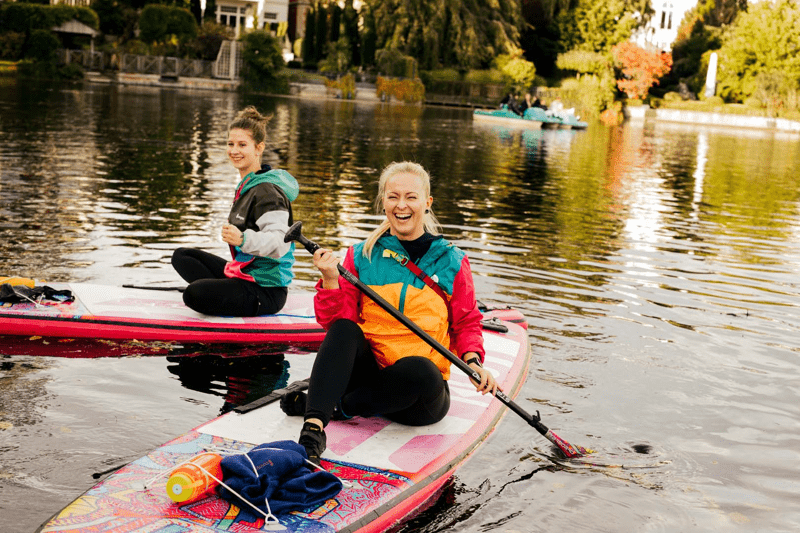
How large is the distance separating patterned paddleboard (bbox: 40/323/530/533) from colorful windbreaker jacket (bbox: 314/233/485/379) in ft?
1.49

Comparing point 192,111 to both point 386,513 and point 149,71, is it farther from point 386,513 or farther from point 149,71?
point 386,513

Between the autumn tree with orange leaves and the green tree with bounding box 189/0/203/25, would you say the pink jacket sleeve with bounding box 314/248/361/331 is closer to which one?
the autumn tree with orange leaves

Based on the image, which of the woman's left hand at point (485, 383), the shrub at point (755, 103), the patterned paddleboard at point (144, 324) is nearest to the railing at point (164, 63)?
→ the shrub at point (755, 103)

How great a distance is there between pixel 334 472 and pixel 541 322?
172 inches

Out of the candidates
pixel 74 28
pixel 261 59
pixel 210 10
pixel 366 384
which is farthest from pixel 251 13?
pixel 366 384

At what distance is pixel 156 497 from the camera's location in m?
3.77

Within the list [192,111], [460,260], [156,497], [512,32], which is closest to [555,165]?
[192,111]

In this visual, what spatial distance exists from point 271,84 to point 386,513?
162 ft

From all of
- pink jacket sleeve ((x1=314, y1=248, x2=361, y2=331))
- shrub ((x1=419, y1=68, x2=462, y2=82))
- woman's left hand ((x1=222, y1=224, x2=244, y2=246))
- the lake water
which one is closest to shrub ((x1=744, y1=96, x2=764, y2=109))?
shrub ((x1=419, y1=68, x2=462, y2=82))

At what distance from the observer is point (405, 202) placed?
15.3 feet

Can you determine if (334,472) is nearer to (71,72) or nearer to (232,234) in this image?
(232,234)

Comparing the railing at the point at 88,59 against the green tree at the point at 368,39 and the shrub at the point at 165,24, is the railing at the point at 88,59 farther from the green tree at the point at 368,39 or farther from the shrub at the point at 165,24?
the green tree at the point at 368,39

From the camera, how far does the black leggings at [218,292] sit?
679 centimetres

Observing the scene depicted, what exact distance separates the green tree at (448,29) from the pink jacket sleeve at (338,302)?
50.2 metres
